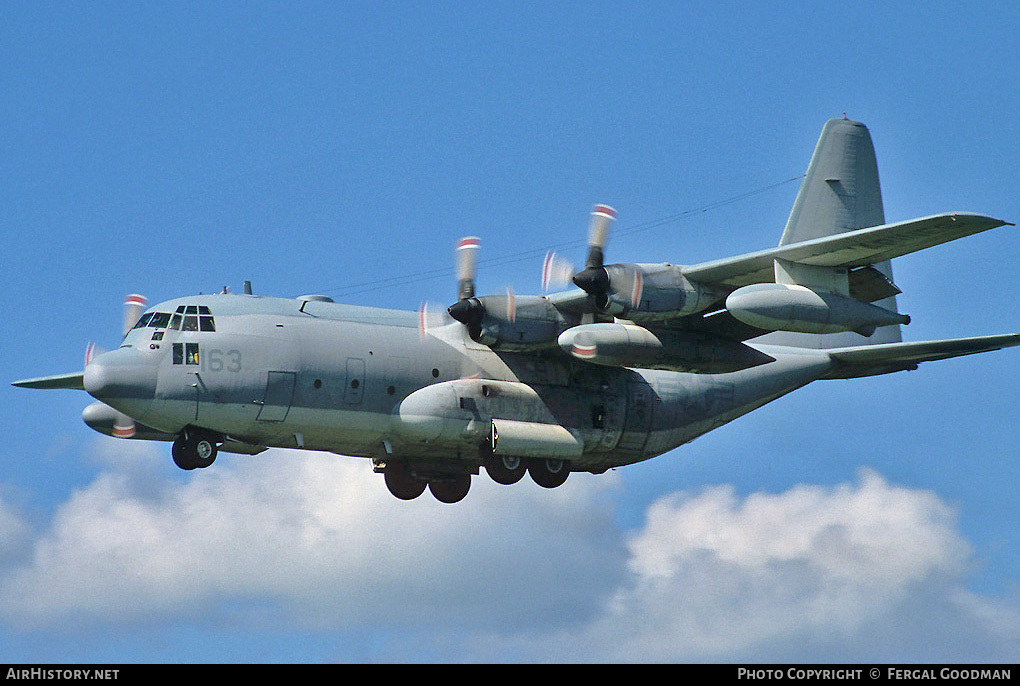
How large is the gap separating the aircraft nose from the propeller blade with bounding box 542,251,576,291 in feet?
21.8

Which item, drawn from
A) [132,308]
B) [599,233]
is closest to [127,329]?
[132,308]

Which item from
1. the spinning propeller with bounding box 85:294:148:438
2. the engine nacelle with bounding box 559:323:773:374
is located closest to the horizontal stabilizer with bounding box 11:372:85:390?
the spinning propeller with bounding box 85:294:148:438

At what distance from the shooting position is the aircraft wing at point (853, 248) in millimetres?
20875

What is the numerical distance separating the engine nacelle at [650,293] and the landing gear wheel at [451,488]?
15.8 ft

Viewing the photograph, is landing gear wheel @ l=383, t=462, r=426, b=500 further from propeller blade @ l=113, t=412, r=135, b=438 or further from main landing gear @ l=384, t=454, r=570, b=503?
propeller blade @ l=113, t=412, r=135, b=438

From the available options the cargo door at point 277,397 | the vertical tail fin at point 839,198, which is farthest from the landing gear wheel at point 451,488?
the vertical tail fin at point 839,198

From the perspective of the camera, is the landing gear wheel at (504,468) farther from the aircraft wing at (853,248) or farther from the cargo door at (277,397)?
the aircraft wing at (853,248)

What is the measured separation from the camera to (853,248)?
22.0m

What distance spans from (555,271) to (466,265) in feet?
5.09

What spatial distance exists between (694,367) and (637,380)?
1795 mm

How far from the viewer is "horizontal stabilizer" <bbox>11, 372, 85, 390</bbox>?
27.5 m
